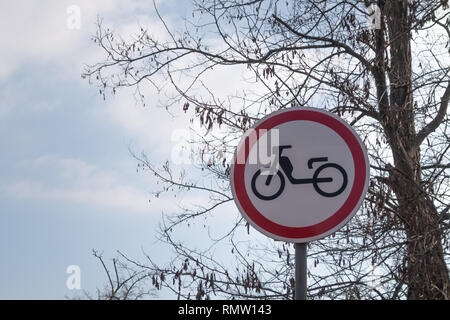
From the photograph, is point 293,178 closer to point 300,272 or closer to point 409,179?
point 300,272

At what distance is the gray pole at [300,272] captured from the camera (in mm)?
2914

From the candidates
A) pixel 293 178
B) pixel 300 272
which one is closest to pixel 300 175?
pixel 293 178

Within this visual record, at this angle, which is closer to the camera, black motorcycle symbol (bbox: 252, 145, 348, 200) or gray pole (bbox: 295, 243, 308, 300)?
gray pole (bbox: 295, 243, 308, 300)

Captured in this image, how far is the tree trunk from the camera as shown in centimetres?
580

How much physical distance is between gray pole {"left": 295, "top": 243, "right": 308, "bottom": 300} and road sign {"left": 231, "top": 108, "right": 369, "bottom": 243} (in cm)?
6

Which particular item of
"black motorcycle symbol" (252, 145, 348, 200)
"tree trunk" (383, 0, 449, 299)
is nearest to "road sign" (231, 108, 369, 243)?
"black motorcycle symbol" (252, 145, 348, 200)

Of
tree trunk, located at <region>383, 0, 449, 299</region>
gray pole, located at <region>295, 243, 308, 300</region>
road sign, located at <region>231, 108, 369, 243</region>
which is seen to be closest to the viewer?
gray pole, located at <region>295, 243, 308, 300</region>

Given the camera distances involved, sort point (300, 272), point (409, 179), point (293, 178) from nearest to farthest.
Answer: point (300, 272) < point (293, 178) < point (409, 179)

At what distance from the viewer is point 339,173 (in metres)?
3.07

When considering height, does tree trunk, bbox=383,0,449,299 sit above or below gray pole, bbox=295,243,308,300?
above

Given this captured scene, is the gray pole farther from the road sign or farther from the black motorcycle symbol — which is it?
the black motorcycle symbol

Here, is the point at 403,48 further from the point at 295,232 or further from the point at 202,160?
the point at 295,232

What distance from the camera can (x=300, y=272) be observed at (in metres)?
2.93

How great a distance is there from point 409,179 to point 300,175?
3651 millimetres
